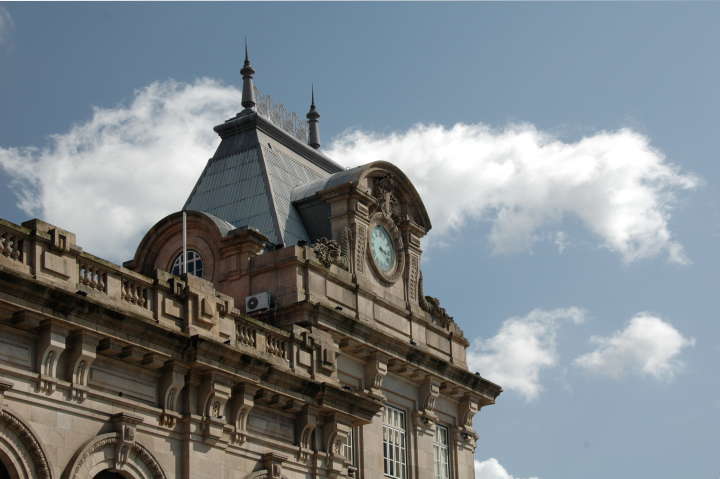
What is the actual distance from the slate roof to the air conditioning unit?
10.8ft

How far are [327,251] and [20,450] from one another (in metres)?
17.7

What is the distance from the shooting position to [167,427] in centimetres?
2900

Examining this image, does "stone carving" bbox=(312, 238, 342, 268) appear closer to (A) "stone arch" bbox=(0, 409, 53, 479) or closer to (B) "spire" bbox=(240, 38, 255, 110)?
(B) "spire" bbox=(240, 38, 255, 110)

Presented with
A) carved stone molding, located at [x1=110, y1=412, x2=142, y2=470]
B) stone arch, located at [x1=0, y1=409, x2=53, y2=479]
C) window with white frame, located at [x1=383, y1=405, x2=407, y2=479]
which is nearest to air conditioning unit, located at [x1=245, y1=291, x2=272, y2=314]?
window with white frame, located at [x1=383, y1=405, x2=407, y2=479]

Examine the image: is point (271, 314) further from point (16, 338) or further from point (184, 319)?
point (16, 338)

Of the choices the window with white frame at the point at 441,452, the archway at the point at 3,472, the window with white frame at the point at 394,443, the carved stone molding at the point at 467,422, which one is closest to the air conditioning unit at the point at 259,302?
the window with white frame at the point at 394,443

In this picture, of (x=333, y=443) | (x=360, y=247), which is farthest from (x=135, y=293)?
(x=360, y=247)

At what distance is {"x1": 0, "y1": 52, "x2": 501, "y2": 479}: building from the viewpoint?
86.5 feet

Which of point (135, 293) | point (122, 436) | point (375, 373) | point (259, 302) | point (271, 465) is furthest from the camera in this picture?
point (375, 373)

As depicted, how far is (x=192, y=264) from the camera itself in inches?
1636

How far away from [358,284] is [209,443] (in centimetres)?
1300

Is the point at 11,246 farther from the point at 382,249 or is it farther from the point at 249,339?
the point at 382,249

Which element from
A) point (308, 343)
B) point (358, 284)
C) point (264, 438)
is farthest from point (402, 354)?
point (264, 438)

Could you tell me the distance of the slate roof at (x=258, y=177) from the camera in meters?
43.7
